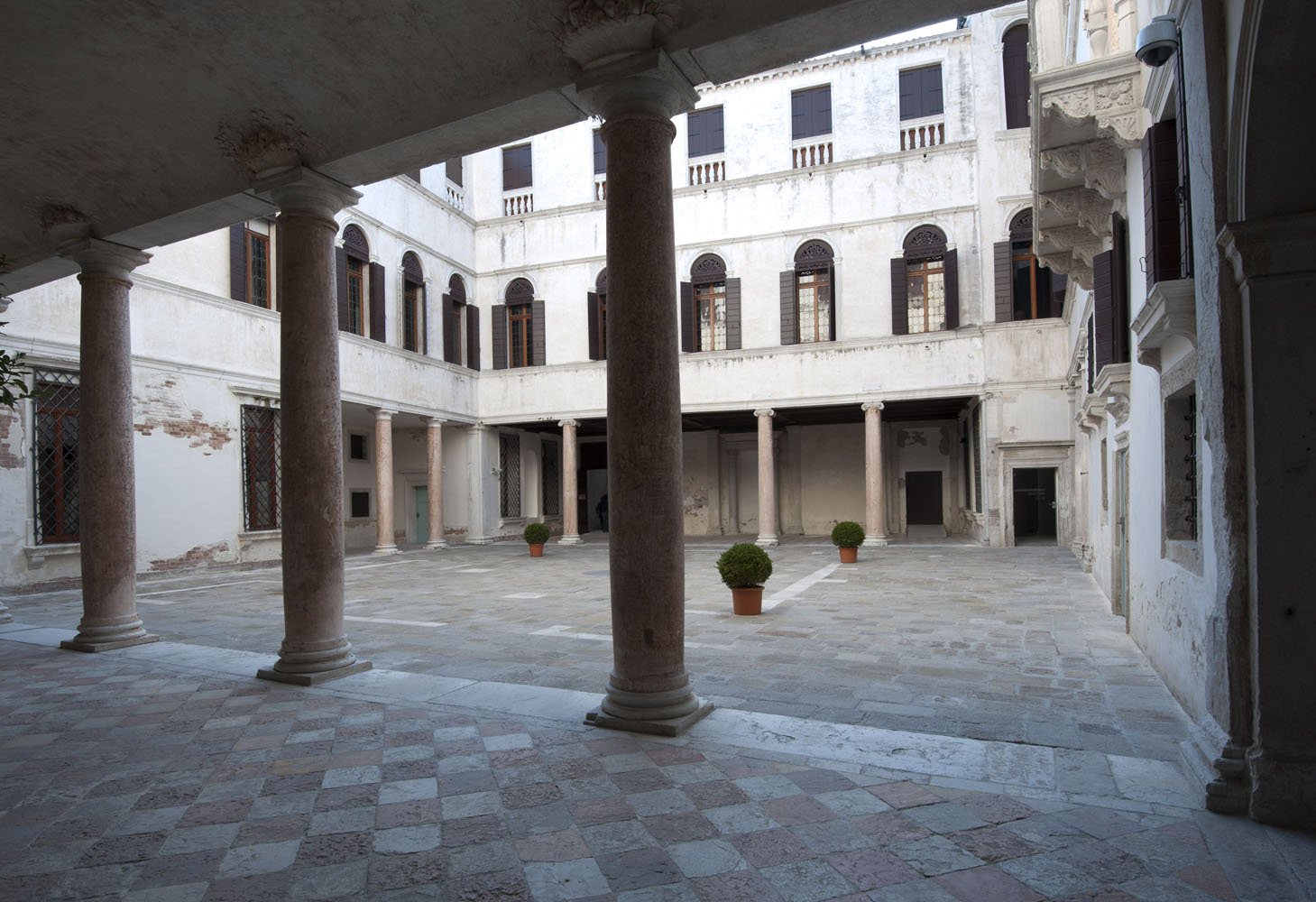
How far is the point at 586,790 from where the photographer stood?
3314 millimetres

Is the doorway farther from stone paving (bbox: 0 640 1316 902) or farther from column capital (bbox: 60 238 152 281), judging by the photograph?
column capital (bbox: 60 238 152 281)

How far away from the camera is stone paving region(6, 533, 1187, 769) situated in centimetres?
460

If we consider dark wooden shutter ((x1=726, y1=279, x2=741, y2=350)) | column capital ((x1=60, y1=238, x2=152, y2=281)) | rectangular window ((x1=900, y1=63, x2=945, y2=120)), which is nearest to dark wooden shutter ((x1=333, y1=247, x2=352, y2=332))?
dark wooden shutter ((x1=726, y1=279, x2=741, y2=350))

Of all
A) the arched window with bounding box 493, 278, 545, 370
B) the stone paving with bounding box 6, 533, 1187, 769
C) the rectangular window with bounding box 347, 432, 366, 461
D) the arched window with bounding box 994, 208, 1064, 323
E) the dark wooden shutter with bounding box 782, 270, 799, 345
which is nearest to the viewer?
the stone paving with bounding box 6, 533, 1187, 769

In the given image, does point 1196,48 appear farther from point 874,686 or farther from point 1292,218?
point 874,686

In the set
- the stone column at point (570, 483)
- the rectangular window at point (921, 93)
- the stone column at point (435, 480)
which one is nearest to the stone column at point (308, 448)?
the stone column at point (435, 480)

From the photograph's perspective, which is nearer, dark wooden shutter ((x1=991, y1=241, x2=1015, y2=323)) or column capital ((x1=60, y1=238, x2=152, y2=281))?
column capital ((x1=60, y1=238, x2=152, y2=281))

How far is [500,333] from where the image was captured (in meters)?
20.9

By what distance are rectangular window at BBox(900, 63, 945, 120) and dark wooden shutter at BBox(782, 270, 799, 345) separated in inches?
173

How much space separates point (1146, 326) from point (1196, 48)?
1.64 meters

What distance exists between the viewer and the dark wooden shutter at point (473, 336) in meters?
20.8

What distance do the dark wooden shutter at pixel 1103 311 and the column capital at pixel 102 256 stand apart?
8.26 metres

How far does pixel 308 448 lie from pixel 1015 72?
16989 millimetres

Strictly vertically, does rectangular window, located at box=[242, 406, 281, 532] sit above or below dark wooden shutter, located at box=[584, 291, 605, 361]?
below
